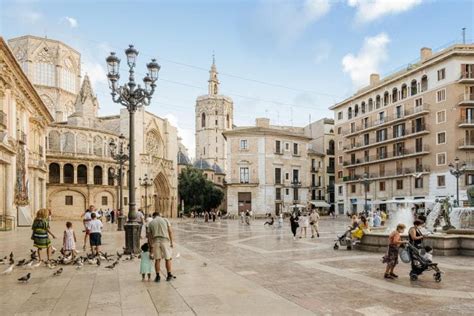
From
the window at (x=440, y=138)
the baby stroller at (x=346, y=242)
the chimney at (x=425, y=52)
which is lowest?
the baby stroller at (x=346, y=242)

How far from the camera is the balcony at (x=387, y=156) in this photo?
45.6 meters

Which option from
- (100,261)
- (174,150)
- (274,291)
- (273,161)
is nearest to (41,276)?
(100,261)

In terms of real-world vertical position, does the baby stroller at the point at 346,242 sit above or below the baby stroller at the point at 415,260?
below

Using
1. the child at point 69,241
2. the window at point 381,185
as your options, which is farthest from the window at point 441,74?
the child at point 69,241

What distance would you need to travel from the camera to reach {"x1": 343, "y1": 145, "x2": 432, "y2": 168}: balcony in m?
45.6

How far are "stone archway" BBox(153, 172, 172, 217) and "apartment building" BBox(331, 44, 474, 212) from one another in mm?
25358

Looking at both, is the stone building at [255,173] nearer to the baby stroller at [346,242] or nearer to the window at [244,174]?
the window at [244,174]

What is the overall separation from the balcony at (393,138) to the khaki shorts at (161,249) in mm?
41506

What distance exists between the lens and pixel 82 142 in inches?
2235

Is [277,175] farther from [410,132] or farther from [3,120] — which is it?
[3,120]

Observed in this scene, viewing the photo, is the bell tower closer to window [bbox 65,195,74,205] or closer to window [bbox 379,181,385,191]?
window [bbox 65,195,74,205]

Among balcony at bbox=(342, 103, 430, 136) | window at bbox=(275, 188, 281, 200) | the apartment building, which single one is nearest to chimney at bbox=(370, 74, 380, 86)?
the apartment building

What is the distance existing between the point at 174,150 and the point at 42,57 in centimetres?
2478

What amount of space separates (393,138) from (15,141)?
38797 millimetres
